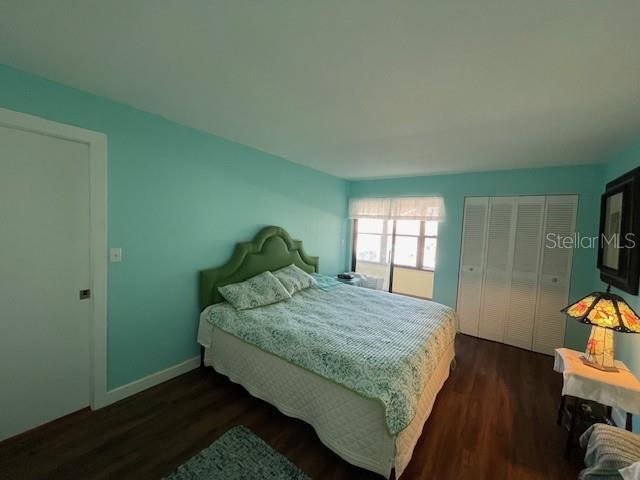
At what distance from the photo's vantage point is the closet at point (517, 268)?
10.9ft

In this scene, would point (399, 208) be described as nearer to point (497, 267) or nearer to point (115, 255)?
point (497, 267)

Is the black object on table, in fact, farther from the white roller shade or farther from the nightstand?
the white roller shade

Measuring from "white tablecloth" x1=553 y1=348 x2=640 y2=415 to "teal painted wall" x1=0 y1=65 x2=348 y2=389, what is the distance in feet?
10.1

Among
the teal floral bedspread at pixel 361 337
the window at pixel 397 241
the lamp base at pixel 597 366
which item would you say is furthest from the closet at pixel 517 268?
the lamp base at pixel 597 366

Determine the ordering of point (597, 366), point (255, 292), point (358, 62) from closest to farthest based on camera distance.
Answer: point (358, 62), point (597, 366), point (255, 292)

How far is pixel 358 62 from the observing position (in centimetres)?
141

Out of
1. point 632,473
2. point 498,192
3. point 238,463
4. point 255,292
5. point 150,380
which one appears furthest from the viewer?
point 498,192

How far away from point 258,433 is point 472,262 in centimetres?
339

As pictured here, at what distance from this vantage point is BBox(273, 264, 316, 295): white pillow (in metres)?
3.18

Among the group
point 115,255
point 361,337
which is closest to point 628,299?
point 361,337

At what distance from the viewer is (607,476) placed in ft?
4.13

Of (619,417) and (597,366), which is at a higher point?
(597,366)

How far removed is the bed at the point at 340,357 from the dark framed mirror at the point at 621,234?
137 centimetres

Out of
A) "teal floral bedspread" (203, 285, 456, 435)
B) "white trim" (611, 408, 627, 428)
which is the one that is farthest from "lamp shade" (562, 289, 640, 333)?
"teal floral bedspread" (203, 285, 456, 435)
